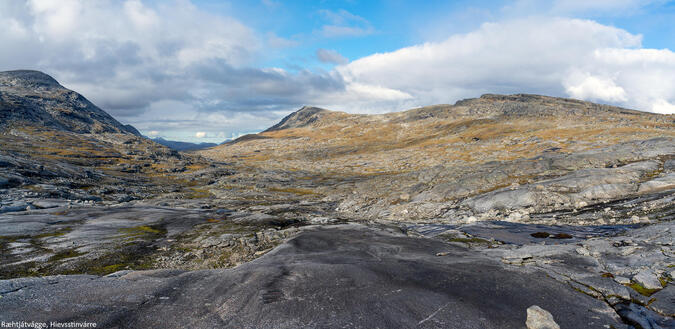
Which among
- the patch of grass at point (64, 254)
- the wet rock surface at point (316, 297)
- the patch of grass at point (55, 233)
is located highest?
the wet rock surface at point (316, 297)

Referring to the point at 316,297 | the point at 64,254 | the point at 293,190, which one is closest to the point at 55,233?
the point at 64,254

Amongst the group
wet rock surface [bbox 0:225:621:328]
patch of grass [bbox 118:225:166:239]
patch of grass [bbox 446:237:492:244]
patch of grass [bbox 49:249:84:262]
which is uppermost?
wet rock surface [bbox 0:225:621:328]

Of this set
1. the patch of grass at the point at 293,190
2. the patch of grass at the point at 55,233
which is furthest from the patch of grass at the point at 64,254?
the patch of grass at the point at 293,190

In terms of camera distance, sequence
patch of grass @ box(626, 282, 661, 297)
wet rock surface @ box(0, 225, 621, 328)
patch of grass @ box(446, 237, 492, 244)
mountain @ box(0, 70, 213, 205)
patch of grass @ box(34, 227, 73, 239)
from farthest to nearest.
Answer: mountain @ box(0, 70, 213, 205) < patch of grass @ box(34, 227, 73, 239) < patch of grass @ box(446, 237, 492, 244) < patch of grass @ box(626, 282, 661, 297) < wet rock surface @ box(0, 225, 621, 328)

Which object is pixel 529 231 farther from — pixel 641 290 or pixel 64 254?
pixel 64 254

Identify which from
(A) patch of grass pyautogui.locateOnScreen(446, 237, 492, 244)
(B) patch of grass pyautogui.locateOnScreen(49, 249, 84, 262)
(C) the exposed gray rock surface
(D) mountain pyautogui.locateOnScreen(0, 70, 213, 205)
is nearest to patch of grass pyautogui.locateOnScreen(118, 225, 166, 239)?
(B) patch of grass pyautogui.locateOnScreen(49, 249, 84, 262)

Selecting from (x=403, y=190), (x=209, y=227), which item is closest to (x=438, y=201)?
(x=403, y=190)

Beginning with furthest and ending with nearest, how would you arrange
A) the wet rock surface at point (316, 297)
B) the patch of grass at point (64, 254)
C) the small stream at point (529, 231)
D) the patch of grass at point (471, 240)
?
the patch of grass at point (471, 240) → the small stream at point (529, 231) → the patch of grass at point (64, 254) → the wet rock surface at point (316, 297)

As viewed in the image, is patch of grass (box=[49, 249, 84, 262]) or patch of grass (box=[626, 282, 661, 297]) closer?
patch of grass (box=[626, 282, 661, 297])

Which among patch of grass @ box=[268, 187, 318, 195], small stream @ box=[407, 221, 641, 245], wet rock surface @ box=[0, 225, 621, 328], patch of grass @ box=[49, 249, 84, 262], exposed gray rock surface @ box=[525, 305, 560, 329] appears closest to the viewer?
exposed gray rock surface @ box=[525, 305, 560, 329]

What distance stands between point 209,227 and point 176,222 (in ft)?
24.3

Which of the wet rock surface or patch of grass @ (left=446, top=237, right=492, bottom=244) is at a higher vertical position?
the wet rock surface

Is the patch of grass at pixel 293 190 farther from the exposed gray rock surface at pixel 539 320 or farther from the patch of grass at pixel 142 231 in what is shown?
the exposed gray rock surface at pixel 539 320

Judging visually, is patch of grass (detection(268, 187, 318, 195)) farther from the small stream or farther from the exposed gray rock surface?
the exposed gray rock surface
